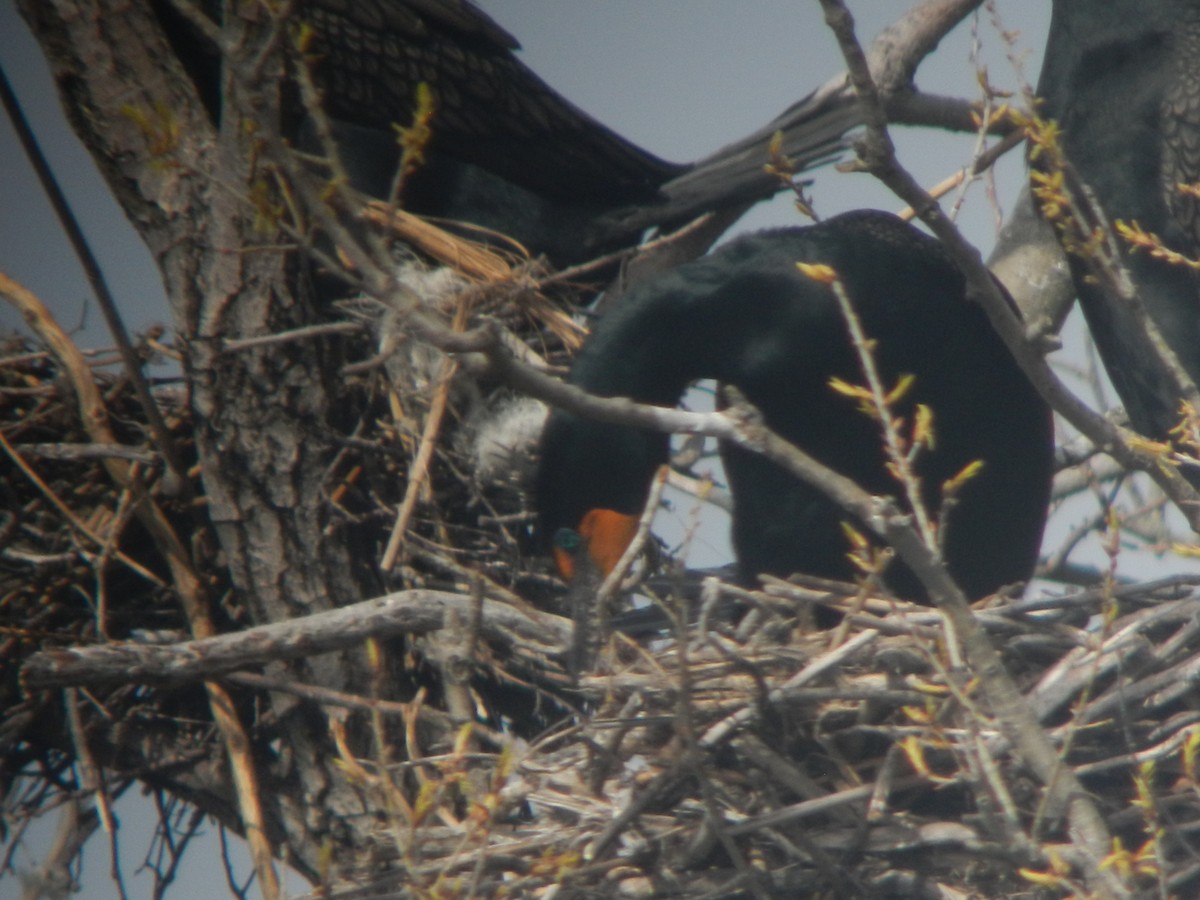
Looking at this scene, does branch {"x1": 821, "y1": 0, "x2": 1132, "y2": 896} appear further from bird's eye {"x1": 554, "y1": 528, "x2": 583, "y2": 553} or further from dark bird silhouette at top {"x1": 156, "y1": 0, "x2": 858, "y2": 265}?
dark bird silhouette at top {"x1": 156, "y1": 0, "x2": 858, "y2": 265}

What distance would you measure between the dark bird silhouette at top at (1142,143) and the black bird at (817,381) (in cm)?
27

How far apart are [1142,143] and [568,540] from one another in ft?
5.17

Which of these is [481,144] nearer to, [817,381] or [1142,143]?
[817,381]

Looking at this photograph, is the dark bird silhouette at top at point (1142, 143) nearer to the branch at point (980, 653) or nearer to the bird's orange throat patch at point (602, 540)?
the bird's orange throat patch at point (602, 540)

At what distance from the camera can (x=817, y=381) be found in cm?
301

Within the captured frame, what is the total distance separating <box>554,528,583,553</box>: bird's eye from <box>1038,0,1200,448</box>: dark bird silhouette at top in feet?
4.11

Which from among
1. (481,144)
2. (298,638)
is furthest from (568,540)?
(481,144)

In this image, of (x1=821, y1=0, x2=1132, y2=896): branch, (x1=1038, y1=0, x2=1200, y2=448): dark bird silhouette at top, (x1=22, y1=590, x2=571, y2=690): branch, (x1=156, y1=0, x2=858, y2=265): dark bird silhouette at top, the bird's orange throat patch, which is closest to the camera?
(x1=821, y1=0, x2=1132, y2=896): branch

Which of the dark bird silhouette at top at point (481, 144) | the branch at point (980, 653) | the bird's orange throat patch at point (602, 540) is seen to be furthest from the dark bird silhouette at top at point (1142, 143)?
the branch at point (980, 653)

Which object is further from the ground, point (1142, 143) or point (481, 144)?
point (481, 144)

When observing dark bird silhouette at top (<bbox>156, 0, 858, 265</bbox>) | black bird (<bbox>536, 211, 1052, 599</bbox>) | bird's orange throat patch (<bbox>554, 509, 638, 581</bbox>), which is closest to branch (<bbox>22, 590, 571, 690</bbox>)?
bird's orange throat patch (<bbox>554, 509, 638, 581</bbox>)

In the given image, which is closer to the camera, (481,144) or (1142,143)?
(1142,143)

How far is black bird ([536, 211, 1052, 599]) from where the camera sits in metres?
2.86

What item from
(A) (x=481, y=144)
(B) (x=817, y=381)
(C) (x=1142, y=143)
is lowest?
(B) (x=817, y=381)
